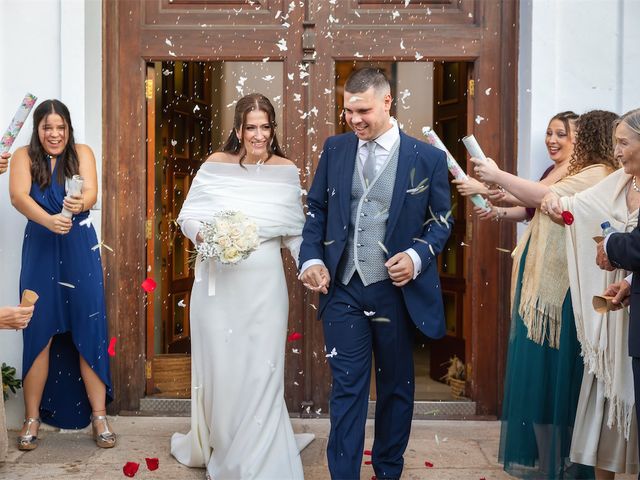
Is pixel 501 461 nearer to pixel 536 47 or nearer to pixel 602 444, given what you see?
pixel 602 444

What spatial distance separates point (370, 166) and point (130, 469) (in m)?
1.95

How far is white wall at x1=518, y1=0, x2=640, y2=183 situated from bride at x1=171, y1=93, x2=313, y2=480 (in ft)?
5.30

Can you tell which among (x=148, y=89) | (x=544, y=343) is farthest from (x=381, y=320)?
(x=148, y=89)

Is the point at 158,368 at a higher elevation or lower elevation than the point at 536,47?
lower

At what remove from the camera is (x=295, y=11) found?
5418 mm

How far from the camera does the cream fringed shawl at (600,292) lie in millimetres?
3730

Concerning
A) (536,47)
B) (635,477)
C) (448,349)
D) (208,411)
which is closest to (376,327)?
(208,411)

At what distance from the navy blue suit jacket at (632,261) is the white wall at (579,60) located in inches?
75.6

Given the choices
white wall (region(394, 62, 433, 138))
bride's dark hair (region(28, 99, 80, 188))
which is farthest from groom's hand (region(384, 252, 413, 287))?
white wall (region(394, 62, 433, 138))

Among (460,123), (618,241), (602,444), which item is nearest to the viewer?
(618,241)

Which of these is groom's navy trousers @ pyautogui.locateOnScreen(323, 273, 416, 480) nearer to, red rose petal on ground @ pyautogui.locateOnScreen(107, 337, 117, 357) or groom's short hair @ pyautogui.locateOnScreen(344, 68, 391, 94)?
groom's short hair @ pyautogui.locateOnScreen(344, 68, 391, 94)

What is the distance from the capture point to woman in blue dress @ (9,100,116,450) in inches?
191

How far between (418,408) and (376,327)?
1.69 meters

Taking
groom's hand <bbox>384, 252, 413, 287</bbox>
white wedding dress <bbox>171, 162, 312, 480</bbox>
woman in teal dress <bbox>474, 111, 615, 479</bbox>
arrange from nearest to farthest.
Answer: groom's hand <bbox>384, 252, 413, 287</bbox>
woman in teal dress <bbox>474, 111, 615, 479</bbox>
white wedding dress <bbox>171, 162, 312, 480</bbox>
